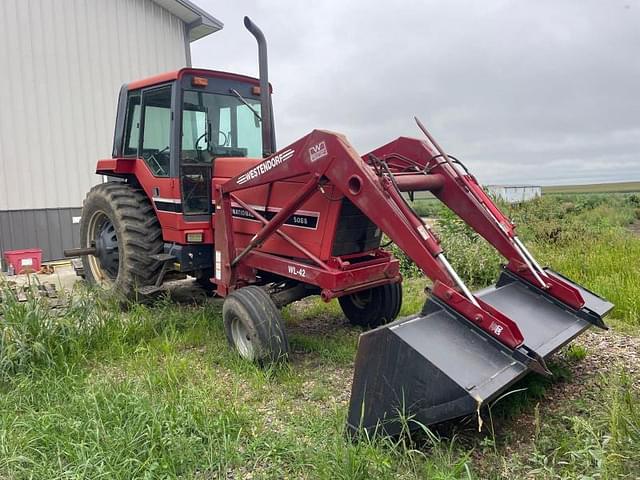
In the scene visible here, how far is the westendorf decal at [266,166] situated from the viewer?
407 centimetres

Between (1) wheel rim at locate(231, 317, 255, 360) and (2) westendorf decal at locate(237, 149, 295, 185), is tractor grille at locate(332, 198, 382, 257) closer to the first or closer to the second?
(2) westendorf decal at locate(237, 149, 295, 185)

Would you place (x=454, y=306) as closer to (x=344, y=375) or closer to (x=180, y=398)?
(x=344, y=375)

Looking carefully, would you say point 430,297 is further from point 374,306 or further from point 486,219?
point 374,306

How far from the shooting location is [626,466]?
91.0 inches

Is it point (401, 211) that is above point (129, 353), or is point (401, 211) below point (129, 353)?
above

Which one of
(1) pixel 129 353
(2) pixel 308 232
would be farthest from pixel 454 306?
(1) pixel 129 353

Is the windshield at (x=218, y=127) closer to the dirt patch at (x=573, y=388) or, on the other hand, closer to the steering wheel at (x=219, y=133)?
the steering wheel at (x=219, y=133)

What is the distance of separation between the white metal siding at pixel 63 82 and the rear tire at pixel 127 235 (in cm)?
440

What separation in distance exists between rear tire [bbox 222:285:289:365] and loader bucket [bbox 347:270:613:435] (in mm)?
1164

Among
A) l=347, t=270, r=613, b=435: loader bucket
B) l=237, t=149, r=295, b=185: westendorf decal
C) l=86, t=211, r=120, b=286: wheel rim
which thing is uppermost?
l=237, t=149, r=295, b=185: westendorf decal

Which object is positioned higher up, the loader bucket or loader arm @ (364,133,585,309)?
loader arm @ (364,133,585,309)

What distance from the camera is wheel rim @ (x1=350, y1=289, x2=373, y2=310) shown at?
17.0 ft

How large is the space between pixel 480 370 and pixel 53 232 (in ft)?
31.4

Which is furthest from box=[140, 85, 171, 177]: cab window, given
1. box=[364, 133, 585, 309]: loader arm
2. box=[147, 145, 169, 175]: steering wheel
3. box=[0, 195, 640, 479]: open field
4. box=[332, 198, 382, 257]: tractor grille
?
box=[364, 133, 585, 309]: loader arm
